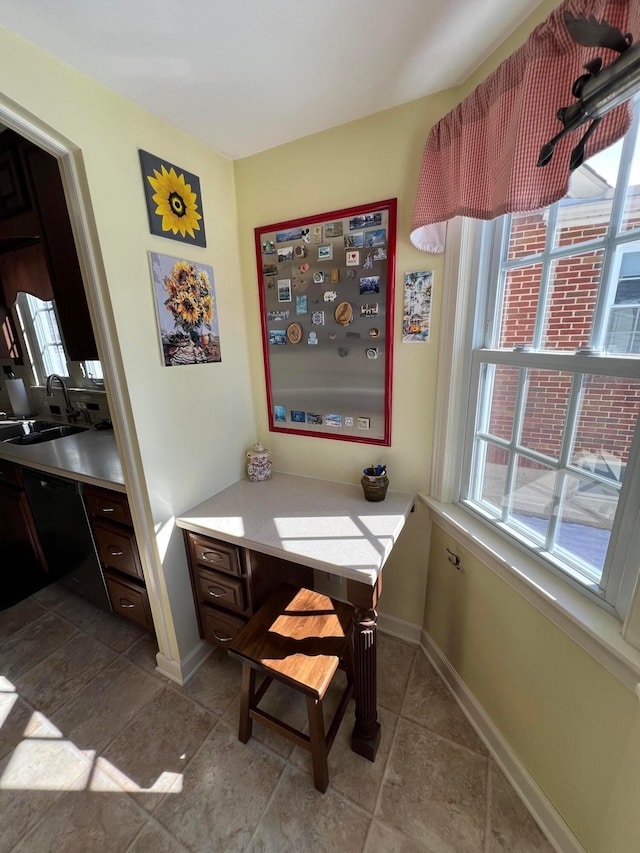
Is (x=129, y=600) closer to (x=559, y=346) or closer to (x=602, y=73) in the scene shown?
(x=559, y=346)

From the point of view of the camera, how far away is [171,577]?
1.42m

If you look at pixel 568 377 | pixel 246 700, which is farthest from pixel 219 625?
pixel 568 377

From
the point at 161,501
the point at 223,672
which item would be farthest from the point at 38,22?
the point at 223,672

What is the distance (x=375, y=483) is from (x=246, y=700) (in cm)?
95

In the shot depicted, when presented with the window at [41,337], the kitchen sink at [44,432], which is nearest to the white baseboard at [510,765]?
the kitchen sink at [44,432]

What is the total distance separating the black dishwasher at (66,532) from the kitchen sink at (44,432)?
452 mm

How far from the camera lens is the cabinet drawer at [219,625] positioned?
142 cm

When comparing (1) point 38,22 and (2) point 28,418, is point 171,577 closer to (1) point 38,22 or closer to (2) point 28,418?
(1) point 38,22

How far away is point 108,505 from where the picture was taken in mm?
1483

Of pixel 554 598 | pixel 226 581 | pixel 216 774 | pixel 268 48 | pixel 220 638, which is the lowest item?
pixel 216 774

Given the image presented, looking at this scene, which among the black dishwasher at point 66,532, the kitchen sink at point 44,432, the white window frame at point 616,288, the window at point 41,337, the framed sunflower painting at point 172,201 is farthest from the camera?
the window at point 41,337

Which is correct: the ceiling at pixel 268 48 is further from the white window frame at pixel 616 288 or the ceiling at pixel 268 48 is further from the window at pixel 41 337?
the window at pixel 41 337

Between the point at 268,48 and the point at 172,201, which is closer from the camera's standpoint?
the point at 268,48

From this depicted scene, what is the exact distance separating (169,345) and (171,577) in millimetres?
992
